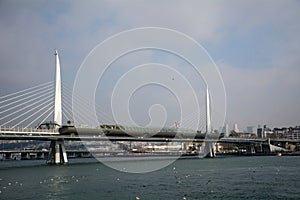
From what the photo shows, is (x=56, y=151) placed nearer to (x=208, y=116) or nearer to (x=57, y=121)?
(x=57, y=121)

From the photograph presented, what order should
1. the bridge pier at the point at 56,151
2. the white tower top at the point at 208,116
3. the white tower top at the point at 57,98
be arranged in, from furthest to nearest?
the white tower top at the point at 208,116
the bridge pier at the point at 56,151
the white tower top at the point at 57,98

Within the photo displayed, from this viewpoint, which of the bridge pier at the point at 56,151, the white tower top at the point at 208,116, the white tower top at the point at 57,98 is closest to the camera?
the white tower top at the point at 57,98

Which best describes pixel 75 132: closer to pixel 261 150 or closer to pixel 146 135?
pixel 146 135

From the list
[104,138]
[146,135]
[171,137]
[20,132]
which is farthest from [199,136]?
[20,132]

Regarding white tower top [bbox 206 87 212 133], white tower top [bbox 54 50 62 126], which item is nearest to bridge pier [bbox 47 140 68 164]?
white tower top [bbox 54 50 62 126]

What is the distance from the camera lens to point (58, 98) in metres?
75.9

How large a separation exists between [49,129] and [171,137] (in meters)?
44.2

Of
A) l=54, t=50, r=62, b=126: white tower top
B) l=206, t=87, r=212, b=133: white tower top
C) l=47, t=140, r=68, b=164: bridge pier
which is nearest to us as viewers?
l=54, t=50, r=62, b=126: white tower top

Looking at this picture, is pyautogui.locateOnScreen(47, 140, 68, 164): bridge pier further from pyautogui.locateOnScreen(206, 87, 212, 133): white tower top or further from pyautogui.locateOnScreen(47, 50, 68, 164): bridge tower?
pyautogui.locateOnScreen(206, 87, 212, 133): white tower top

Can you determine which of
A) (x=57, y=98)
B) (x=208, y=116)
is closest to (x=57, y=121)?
(x=57, y=98)

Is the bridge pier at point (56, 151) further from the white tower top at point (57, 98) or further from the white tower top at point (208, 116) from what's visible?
the white tower top at point (208, 116)

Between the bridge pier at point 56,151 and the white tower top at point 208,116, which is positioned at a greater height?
the white tower top at point 208,116

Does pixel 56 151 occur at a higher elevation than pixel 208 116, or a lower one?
lower

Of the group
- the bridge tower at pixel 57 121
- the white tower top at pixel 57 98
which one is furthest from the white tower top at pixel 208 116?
the white tower top at pixel 57 98
